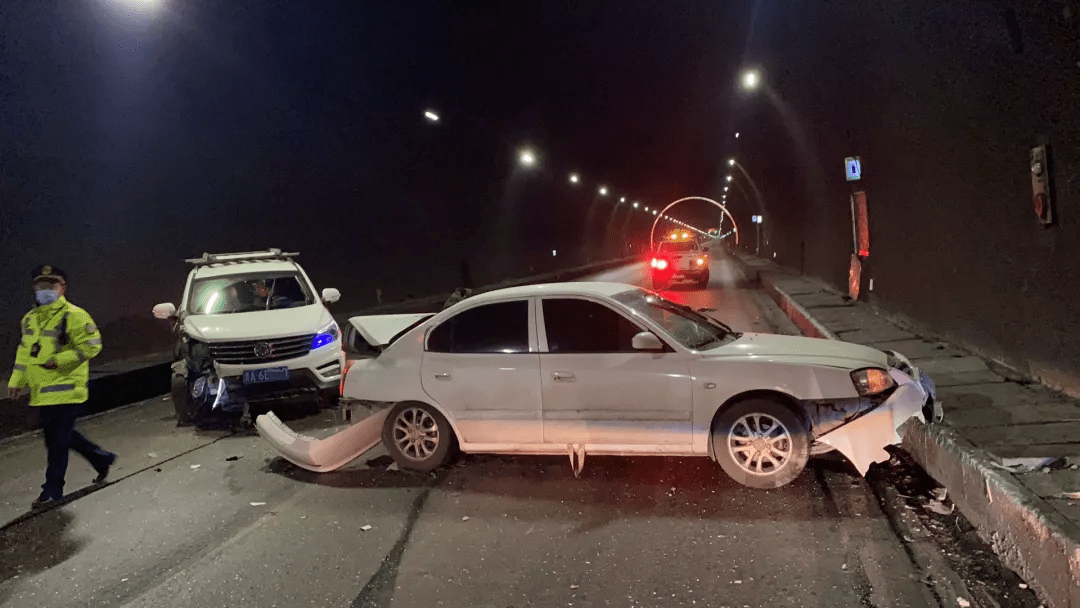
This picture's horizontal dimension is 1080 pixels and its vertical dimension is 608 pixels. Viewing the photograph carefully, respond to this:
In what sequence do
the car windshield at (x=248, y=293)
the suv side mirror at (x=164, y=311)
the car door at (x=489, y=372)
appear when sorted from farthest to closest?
the car windshield at (x=248, y=293)
the suv side mirror at (x=164, y=311)
the car door at (x=489, y=372)

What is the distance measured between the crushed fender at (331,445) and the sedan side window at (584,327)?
1649 mm

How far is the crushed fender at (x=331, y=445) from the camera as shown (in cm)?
686

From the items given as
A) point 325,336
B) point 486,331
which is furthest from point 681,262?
point 486,331

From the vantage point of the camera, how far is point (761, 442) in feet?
19.0

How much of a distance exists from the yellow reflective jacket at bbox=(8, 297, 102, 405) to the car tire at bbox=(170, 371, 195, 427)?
9.48 feet

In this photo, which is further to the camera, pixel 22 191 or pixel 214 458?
pixel 22 191

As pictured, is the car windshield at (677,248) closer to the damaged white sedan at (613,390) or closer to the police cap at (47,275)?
the damaged white sedan at (613,390)

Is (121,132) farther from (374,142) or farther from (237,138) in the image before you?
(374,142)

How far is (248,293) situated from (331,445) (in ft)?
15.2

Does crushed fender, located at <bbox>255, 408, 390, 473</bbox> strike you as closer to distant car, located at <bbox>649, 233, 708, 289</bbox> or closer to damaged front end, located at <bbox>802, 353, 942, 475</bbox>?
damaged front end, located at <bbox>802, 353, 942, 475</bbox>

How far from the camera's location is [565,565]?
470 centimetres

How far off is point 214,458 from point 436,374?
9.70 ft

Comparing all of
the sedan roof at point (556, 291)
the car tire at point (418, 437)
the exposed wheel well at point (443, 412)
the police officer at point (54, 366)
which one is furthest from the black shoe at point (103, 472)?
the sedan roof at point (556, 291)

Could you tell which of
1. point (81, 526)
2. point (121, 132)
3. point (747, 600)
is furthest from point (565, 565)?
point (121, 132)
